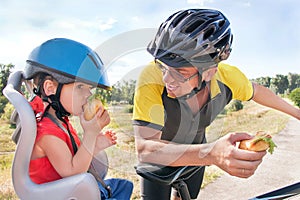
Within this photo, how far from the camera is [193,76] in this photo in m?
1.71

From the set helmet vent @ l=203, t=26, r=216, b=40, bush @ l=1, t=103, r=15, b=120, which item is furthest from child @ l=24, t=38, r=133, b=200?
bush @ l=1, t=103, r=15, b=120

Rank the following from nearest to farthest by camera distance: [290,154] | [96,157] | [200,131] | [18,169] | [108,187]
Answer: [18,169], [108,187], [96,157], [200,131], [290,154]

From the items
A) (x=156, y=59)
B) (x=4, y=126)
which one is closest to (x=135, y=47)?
(x=156, y=59)

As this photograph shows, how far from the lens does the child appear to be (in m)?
1.55

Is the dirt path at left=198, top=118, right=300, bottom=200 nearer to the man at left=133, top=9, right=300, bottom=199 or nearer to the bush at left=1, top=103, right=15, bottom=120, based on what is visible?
the man at left=133, top=9, right=300, bottom=199

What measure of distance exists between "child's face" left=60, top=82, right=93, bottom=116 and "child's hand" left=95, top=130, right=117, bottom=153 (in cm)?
16

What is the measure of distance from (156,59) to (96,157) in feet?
1.94

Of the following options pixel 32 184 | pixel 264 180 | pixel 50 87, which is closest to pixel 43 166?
pixel 32 184

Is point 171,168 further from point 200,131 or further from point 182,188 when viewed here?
point 200,131

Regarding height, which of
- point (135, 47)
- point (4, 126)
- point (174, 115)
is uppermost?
point (135, 47)

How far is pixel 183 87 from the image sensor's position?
1.68m

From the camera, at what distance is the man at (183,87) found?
5.15 feet

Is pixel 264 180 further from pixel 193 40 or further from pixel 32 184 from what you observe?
pixel 32 184

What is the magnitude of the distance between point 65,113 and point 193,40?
77 centimetres
